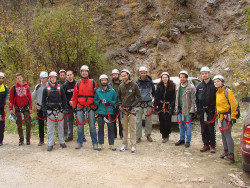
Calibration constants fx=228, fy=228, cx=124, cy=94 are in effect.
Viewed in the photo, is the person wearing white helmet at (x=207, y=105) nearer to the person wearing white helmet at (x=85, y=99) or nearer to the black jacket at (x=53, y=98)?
the person wearing white helmet at (x=85, y=99)

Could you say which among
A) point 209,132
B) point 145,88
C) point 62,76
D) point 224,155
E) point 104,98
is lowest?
point 224,155

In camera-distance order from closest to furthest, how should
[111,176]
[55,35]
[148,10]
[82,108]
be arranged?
[111,176]
[82,108]
[55,35]
[148,10]

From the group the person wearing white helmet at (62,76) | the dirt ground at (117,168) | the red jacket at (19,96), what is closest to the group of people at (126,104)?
the red jacket at (19,96)

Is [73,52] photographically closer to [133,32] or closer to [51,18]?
[51,18]

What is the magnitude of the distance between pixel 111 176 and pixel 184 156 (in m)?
2.15

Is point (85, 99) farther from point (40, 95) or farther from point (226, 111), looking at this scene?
point (226, 111)

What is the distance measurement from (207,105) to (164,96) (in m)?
1.47

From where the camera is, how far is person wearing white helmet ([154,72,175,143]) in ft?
22.3

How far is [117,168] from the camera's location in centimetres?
496

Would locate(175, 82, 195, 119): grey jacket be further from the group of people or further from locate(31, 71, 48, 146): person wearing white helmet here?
locate(31, 71, 48, 146): person wearing white helmet

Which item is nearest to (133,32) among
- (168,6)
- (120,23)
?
(120,23)

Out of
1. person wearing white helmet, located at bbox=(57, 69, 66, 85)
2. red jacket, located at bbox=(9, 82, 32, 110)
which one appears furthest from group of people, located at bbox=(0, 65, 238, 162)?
person wearing white helmet, located at bbox=(57, 69, 66, 85)

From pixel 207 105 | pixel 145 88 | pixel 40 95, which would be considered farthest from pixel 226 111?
pixel 40 95

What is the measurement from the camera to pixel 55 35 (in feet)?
44.6
